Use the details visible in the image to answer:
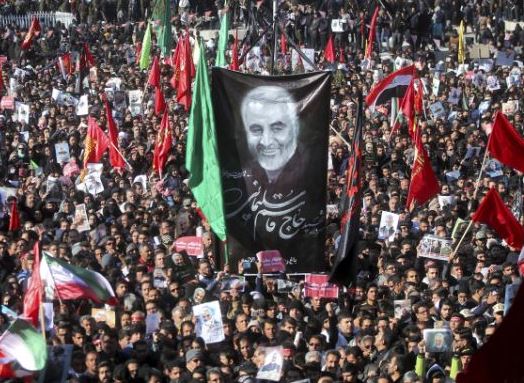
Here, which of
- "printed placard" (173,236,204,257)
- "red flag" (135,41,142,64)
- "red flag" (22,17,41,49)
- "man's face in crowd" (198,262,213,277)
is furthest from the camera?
"red flag" (22,17,41,49)

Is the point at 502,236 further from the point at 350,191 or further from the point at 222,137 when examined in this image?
the point at 222,137

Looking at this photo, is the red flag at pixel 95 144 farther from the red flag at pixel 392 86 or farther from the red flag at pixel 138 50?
the red flag at pixel 138 50

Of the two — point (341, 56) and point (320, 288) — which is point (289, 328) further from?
point (341, 56)

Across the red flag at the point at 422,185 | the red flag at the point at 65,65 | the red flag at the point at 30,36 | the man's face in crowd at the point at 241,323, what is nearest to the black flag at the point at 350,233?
the man's face in crowd at the point at 241,323

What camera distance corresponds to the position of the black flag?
13.2 meters

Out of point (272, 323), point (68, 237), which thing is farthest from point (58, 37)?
point (272, 323)

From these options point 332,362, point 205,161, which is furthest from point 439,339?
point 205,161

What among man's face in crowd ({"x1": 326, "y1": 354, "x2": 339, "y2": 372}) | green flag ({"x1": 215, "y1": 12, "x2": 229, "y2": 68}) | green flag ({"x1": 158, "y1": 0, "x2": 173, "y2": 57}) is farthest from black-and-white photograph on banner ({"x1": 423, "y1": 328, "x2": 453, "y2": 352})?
green flag ({"x1": 158, "y1": 0, "x2": 173, "y2": 57})

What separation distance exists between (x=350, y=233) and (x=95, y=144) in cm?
773

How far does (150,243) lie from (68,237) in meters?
1.31

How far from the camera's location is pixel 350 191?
1360cm

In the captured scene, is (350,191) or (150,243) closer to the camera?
(350,191)

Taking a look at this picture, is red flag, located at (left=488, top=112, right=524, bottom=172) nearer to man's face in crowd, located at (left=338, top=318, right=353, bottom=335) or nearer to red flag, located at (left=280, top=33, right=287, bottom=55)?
man's face in crowd, located at (left=338, top=318, right=353, bottom=335)

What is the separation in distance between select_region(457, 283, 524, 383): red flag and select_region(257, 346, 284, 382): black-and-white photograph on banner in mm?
4298
